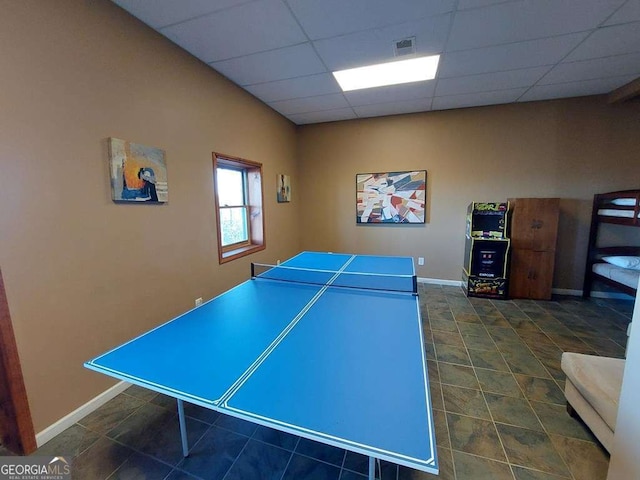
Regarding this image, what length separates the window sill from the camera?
3121 millimetres

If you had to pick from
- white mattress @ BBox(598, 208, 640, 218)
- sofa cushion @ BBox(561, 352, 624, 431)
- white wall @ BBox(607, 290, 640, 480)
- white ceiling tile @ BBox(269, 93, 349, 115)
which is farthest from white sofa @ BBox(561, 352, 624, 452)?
white ceiling tile @ BBox(269, 93, 349, 115)

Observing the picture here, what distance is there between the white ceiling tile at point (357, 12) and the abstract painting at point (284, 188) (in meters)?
2.28

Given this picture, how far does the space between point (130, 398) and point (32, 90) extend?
2.05 metres

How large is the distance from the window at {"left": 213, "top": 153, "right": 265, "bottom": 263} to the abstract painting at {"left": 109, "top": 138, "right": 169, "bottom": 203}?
3.43 feet

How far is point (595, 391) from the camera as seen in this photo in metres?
1.46

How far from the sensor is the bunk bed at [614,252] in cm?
302

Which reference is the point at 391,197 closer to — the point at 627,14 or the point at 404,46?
the point at 404,46

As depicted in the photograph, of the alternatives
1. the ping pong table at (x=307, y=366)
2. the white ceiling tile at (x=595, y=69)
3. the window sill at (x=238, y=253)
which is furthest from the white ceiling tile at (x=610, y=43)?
the window sill at (x=238, y=253)

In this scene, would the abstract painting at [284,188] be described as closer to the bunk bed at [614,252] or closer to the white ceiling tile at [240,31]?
the white ceiling tile at [240,31]

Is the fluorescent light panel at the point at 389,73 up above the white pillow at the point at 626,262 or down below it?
above

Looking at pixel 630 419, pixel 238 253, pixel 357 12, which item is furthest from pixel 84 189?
pixel 630 419

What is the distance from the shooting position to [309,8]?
1.94 meters

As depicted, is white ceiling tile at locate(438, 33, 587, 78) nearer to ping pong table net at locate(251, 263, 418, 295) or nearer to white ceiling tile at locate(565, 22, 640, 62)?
white ceiling tile at locate(565, 22, 640, 62)

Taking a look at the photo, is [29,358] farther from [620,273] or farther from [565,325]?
[620,273]
